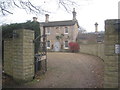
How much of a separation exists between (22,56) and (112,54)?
15.0 feet

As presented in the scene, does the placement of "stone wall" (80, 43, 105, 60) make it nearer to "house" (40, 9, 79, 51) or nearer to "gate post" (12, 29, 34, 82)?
"house" (40, 9, 79, 51)

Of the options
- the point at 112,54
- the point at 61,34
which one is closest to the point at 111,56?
the point at 112,54

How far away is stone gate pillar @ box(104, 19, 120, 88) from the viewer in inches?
265

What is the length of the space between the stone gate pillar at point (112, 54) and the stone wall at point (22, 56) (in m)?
4.23

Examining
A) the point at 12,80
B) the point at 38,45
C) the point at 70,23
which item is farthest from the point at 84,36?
the point at 12,80

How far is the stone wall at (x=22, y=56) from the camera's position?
906 cm

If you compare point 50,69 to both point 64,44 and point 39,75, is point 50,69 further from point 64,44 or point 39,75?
point 64,44

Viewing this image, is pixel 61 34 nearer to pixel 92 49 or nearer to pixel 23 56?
pixel 92 49

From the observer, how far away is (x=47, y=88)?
26.6 ft

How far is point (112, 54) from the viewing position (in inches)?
269

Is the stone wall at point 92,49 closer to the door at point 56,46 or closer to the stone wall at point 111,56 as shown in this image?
the door at point 56,46

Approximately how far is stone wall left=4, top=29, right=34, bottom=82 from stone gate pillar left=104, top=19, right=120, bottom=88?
4.23 metres

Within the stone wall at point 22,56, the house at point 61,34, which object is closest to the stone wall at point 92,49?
the house at point 61,34

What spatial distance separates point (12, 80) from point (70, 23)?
2971 cm
